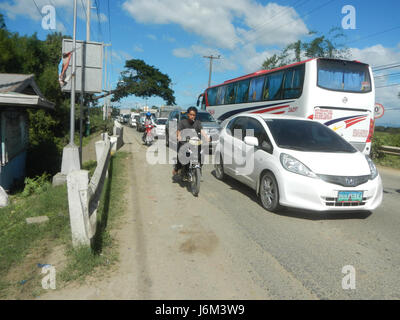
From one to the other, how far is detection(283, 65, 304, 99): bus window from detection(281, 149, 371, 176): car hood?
7.33 meters

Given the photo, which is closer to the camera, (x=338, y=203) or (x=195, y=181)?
(x=338, y=203)

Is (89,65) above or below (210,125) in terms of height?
above

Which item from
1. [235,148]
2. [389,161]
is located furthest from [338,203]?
[389,161]

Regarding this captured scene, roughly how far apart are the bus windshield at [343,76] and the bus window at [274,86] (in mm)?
2168

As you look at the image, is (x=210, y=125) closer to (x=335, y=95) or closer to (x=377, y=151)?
(x=335, y=95)

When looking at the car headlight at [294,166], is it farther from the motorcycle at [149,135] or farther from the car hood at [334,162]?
the motorcycle at [149,135]

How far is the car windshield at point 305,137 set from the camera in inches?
248

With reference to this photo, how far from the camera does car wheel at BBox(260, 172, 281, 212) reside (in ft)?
19.4

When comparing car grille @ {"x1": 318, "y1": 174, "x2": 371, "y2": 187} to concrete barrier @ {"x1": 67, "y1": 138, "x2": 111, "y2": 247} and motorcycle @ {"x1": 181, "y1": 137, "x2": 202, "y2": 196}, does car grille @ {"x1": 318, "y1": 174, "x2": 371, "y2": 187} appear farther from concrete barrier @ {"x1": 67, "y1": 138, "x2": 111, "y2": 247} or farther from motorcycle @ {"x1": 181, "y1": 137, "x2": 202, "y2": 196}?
concrete barrier @ {"x1": 67, "y1": 138, "x2": 111, "y2": 247}

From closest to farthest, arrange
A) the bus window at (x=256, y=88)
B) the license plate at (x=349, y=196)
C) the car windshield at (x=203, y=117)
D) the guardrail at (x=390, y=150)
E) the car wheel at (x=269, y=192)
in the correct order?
the license plate at (x=349, y=196), the car wheel at (x=269, y=192), the guardrail at (x=390, y=150), the car windshield at (x=203, y=117), the bus window at (x=256, y=88)

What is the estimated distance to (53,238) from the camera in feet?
15.8

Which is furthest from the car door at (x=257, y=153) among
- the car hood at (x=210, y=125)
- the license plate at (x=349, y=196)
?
the car hood at (x=210, y=125)

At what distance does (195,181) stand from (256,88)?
33.8ft

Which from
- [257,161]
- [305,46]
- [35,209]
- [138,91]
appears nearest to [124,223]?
[35,209]
